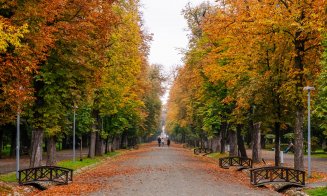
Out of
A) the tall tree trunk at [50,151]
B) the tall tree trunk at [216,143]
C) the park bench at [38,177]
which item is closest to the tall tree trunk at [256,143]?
the tall tree trunk at [50,151]

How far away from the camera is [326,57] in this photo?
17.0m

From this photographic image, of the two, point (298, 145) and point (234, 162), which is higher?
point (298, 145)

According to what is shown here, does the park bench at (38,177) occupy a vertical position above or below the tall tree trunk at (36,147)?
below

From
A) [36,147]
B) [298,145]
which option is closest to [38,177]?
[36,147]

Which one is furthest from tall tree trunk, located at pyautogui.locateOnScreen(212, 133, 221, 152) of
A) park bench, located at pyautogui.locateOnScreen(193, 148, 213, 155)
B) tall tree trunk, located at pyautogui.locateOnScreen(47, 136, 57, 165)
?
tall tree trunk, located at pyautogui.locateOnScreen(47, 136, 57, 165)

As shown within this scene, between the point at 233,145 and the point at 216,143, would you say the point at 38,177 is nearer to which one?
the point at 233,145

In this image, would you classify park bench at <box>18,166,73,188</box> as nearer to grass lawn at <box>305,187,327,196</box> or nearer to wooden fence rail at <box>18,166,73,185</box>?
wooden fence rail at <box>18,166,73,185</box>

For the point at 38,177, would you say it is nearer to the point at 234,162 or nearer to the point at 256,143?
the point at 234,162

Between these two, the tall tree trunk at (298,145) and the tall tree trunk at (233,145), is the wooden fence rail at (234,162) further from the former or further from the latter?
the tall tree trunk at (298,145)

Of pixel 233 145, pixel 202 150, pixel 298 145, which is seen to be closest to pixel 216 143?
pixel 202 150

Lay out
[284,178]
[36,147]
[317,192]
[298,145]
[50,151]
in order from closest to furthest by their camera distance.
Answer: [317,192]
[284,178]
[298,145]
[36,147]
[50,151]

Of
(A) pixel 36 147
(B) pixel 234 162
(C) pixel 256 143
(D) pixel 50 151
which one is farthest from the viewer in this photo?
(C) pixel 256 143

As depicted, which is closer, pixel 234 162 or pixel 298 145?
pixel 298 145

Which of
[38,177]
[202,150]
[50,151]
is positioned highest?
[50,151]
